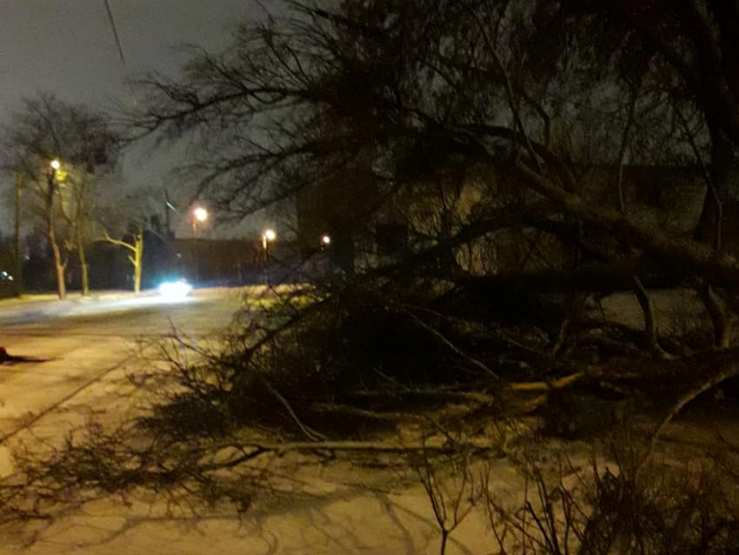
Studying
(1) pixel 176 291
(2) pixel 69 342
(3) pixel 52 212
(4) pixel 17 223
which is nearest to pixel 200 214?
(2) pixel 69 342

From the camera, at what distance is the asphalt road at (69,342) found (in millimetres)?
10391

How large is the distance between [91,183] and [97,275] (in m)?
19.7

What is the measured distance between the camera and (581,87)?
9.48m

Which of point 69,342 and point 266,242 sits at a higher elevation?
point 266,242

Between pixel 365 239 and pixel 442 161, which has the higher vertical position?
pixel 442 161

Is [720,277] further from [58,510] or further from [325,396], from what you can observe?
[58,510]

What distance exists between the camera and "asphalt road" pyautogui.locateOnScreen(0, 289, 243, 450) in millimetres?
10391

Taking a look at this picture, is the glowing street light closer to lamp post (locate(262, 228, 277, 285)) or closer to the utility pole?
lamp post (locate(262, 228, 277, 285))

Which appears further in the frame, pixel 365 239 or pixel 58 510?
pixel 365 239

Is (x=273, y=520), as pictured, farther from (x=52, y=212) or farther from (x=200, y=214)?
(x=52, y=212)

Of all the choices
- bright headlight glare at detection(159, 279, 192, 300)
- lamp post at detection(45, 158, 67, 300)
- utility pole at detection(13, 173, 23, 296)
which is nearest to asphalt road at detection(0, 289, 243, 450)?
bright headlight glare at detection(159, 279, 192, 300)

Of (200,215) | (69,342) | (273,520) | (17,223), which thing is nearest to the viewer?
(273,520)

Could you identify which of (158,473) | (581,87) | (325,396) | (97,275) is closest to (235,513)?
(158,473)

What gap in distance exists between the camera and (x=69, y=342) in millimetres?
16594
